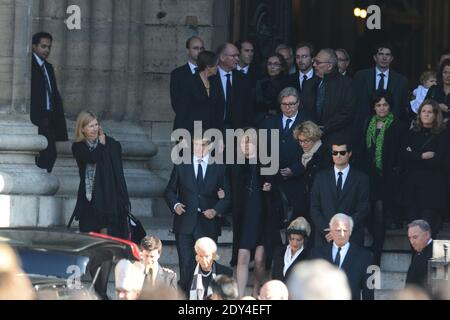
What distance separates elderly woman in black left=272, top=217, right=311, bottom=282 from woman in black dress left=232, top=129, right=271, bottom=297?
0.84 metres

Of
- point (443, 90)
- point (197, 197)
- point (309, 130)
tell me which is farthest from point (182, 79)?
point (443, 90)

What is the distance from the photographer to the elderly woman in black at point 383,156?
63.4 feet

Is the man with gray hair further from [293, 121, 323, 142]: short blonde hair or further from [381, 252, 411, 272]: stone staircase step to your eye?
[381, 252, 411, 272]: stone staircase step

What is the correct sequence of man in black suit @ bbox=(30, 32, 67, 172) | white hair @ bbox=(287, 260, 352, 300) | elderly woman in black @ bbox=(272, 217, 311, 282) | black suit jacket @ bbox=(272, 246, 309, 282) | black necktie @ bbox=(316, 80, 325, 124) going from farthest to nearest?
1. man in black suit @ bbox=(30, 32, 67, 172)
2. black necktie @ bbox=(316, 80, 325, 124)
3. elderly woman in black @ bbox=(272, 217, 311, 282)
4. black suit jacket @ bbox=(272, 246, 309, 282)
5. white hair @ bbox=(287, 260, 352, 300)

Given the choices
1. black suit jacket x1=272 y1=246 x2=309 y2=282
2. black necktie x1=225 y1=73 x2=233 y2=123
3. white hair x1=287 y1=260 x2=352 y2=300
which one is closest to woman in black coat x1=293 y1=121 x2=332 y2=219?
black suit jacket x1=272 y1=246 x2=309 y2=282

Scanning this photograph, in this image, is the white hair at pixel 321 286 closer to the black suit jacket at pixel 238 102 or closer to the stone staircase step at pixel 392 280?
the stone staircase step at pixel 392 280

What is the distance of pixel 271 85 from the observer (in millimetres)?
20172

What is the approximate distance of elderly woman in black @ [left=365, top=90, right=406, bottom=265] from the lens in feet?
63.4

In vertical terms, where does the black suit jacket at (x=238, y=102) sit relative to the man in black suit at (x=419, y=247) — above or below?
above

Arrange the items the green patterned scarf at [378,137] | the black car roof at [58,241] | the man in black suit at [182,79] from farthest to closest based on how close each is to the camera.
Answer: the man in black suit at [182,79] < the green patterned scarf at [378,137] < the black car roof at [58,241]

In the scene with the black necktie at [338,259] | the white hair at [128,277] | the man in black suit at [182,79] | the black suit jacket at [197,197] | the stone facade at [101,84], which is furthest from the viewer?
the man in black suit at [182,79]

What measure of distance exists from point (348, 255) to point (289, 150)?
6.92 ft

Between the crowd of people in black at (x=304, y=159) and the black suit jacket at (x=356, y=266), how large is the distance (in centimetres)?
29

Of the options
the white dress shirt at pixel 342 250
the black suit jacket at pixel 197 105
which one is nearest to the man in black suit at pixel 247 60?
the black suit jacket at pixel 197 105
